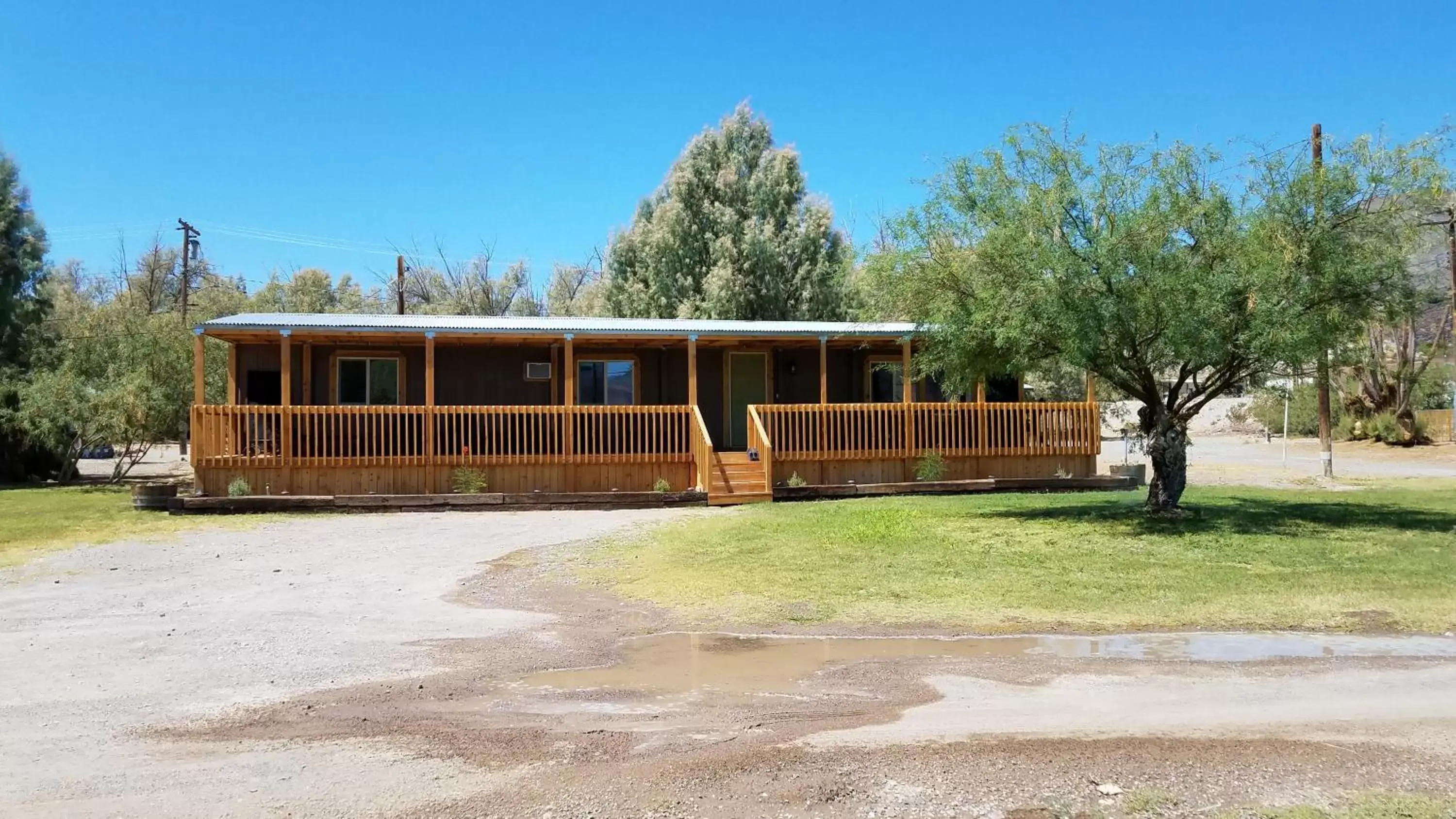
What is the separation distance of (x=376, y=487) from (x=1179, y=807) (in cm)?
1471

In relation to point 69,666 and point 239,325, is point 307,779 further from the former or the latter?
point 239,325

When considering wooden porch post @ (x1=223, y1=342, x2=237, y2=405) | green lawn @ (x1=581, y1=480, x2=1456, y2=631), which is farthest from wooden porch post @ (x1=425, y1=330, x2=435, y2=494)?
green lawn @ (x1=581, y1=480, x2=1456, y2=631)

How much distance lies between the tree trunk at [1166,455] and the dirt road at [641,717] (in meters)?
6.20

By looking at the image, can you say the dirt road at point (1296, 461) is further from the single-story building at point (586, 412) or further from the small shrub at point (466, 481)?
the small shrub at point (466, 481)

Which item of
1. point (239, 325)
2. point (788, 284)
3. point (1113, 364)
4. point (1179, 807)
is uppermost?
point (788, 284)

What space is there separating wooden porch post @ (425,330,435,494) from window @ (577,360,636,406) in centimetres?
323

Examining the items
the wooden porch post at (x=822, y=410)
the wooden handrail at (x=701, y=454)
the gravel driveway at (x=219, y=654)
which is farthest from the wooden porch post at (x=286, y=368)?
the wooden porch post at (x=822, y=410)

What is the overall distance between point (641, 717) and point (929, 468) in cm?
1318

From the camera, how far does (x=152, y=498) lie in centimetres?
1638

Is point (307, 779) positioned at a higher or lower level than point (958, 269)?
lower

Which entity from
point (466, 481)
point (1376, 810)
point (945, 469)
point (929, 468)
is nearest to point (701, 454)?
point (466, 481)

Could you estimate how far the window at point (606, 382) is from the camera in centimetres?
1906

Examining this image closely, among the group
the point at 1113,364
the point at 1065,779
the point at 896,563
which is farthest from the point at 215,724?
the point at 1113,364

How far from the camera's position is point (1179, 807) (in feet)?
12.8
